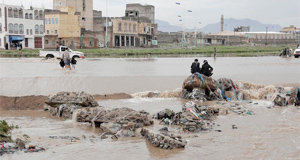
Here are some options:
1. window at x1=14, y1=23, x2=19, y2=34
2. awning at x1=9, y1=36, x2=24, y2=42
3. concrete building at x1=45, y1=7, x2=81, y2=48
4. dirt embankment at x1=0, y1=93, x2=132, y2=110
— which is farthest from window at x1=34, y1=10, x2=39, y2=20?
dirt embankment at x1=0, y1=93, x2=132, y2=110

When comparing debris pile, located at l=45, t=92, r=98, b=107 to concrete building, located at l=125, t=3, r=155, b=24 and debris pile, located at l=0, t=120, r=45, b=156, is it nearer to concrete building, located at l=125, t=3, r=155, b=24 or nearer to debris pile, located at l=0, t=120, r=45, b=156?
debris pile, located at l=0, t=120, r=45, b=156

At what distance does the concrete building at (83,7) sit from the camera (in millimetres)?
74688

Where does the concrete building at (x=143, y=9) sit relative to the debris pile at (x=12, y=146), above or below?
above

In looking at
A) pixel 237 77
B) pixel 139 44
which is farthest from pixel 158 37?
pixel 237 77

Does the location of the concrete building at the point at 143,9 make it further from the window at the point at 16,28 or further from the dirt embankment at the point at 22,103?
the dirt embankment at the point at 22,103

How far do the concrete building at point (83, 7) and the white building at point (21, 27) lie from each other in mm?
9594

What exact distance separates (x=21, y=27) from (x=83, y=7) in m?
17.3

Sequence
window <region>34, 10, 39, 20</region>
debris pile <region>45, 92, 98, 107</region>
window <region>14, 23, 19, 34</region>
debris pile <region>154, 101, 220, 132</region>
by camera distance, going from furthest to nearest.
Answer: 1. window <region>34, 10, 39, 20</region>
2. window <region>14, 23, 19, 34</region>
3. debris pile <region>45, 92, 98, 107</region>
4. debris pile <region>154, 101, 220, 132</region>

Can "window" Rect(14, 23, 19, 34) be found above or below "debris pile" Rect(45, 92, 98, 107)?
above

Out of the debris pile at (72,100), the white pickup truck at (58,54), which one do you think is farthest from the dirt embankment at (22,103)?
the white pickup truck at (58,54)

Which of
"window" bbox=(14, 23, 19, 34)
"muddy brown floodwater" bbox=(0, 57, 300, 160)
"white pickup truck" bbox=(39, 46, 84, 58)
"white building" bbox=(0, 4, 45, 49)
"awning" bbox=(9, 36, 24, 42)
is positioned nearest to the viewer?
"muddy brown floodwater" bbox=(0, 57, 300, 160)

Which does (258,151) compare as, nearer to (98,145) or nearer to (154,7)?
(98,145)

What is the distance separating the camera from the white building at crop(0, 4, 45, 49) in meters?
58.0

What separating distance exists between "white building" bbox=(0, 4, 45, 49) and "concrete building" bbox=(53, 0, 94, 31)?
959 centimetres
